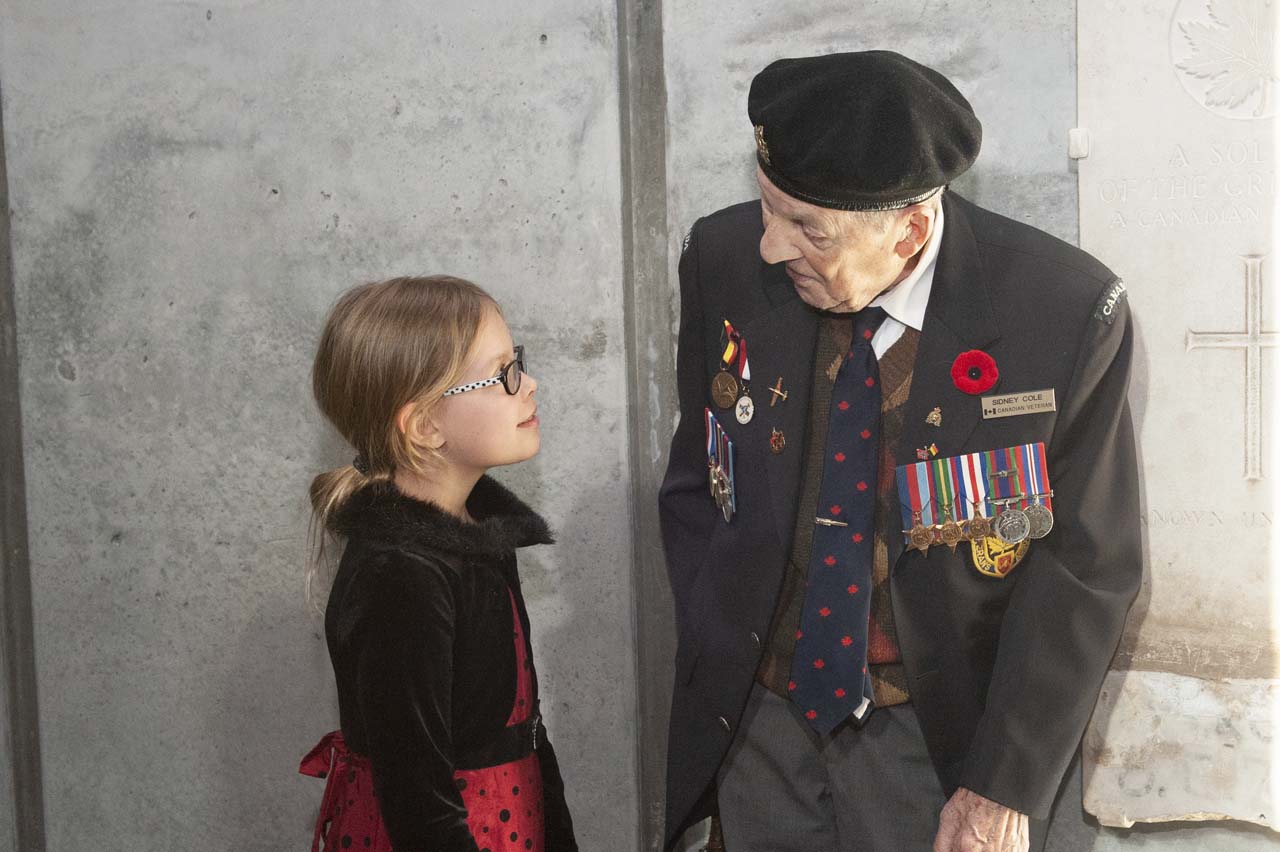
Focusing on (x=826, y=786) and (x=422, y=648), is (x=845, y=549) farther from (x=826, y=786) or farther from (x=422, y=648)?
(x=422, y=648)

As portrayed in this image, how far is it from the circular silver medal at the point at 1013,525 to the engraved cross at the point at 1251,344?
0.66 meters

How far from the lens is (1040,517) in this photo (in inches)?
73.2

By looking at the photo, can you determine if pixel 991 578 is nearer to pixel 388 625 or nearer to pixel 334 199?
pixel 388 625

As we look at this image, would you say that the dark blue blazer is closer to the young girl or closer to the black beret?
A: the black beret

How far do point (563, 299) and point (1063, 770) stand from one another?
1.36 meters

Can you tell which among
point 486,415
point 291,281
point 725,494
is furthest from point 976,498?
point 291,281

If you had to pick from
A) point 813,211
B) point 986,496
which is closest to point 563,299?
point 813,211

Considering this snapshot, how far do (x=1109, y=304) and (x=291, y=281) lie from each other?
177cm

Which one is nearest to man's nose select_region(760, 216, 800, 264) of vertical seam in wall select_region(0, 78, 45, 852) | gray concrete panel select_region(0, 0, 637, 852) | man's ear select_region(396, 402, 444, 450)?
man's ear select_region(396, 402, 444, 450)

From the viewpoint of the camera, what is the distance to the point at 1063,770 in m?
1.90

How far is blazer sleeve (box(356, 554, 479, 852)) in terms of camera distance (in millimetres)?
1780

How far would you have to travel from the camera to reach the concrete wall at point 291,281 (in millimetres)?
2502

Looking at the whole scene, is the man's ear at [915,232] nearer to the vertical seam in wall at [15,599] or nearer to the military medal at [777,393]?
the military medal at [777,393]

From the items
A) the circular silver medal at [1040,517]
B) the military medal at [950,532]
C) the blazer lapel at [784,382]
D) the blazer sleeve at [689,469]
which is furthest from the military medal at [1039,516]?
the blazer sleeve at [689,469]
